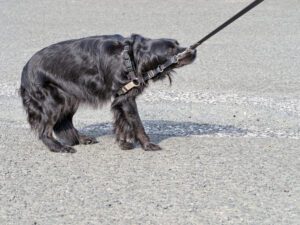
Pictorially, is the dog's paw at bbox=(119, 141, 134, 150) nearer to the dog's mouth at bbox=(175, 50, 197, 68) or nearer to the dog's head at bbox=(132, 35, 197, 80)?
the dog's head at bbox=(132, 35, 197, 80)

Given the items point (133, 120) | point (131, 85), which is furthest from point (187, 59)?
point (133, 120)

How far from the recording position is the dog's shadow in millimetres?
7711

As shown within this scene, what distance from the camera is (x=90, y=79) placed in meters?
6.99

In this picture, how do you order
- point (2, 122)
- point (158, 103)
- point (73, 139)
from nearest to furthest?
1. point (73, 139)
2. point (2, 122)
3. point (158, 103)

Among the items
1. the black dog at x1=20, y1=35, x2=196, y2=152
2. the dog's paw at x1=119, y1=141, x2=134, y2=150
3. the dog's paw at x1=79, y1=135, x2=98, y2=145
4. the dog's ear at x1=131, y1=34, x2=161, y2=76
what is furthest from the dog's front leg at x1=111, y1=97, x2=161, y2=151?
the dog's paw at x1=79, y1=135, x2=98, y2=145

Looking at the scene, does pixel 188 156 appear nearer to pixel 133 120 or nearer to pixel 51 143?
pixel 133 120

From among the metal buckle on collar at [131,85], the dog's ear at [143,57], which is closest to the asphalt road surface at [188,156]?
the metal buckle on collar at [131,85]

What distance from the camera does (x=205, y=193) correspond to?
18.1 ft

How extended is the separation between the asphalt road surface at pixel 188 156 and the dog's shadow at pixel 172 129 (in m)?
0.01

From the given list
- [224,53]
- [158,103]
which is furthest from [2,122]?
[224,53]

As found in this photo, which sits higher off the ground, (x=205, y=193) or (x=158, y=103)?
(x=205, y=193)

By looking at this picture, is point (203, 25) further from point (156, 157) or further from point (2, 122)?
point (156, 157)

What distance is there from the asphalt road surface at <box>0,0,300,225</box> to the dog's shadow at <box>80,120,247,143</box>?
1 cm

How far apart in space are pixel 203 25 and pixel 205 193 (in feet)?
38.7
